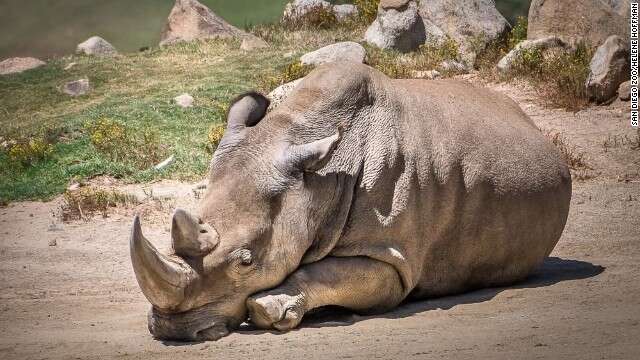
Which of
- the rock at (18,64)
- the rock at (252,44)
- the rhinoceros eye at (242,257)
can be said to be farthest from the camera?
the rock at (18,64)

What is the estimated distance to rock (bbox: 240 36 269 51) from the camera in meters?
22.6

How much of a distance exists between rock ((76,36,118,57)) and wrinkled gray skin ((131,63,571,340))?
17992 millimetres

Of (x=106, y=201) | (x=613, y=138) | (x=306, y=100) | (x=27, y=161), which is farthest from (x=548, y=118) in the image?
(x=306, y=100)

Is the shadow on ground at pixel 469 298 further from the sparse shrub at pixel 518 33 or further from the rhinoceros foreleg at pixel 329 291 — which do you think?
the sparse shrub at pixel 518 33

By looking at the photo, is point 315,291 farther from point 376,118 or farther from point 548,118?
point 548,118

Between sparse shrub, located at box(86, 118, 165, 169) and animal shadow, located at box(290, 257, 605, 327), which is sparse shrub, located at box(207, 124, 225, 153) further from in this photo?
animal shadow, located at box(290, 257, 605, 327)

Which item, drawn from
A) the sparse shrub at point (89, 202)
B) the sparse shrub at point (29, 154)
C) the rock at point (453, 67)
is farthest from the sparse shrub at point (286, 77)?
the sparse shrub at point (89, 202)

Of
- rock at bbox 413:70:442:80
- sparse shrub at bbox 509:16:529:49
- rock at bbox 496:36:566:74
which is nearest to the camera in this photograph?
rock at bbox 496:36:566:74

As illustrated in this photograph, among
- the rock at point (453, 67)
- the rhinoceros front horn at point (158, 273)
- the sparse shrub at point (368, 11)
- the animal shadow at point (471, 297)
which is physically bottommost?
the animal shadow at point (471, 297)

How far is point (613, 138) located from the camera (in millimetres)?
14523

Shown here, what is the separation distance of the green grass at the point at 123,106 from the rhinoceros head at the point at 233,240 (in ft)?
22.9

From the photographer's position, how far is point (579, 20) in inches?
725

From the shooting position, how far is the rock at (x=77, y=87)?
1997 centimetres

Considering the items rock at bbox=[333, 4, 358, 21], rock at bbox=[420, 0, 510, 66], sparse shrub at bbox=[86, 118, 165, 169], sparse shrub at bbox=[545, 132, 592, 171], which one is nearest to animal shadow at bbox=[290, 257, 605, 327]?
sparse shrub at bbox=[545, 132, 592, 171]
